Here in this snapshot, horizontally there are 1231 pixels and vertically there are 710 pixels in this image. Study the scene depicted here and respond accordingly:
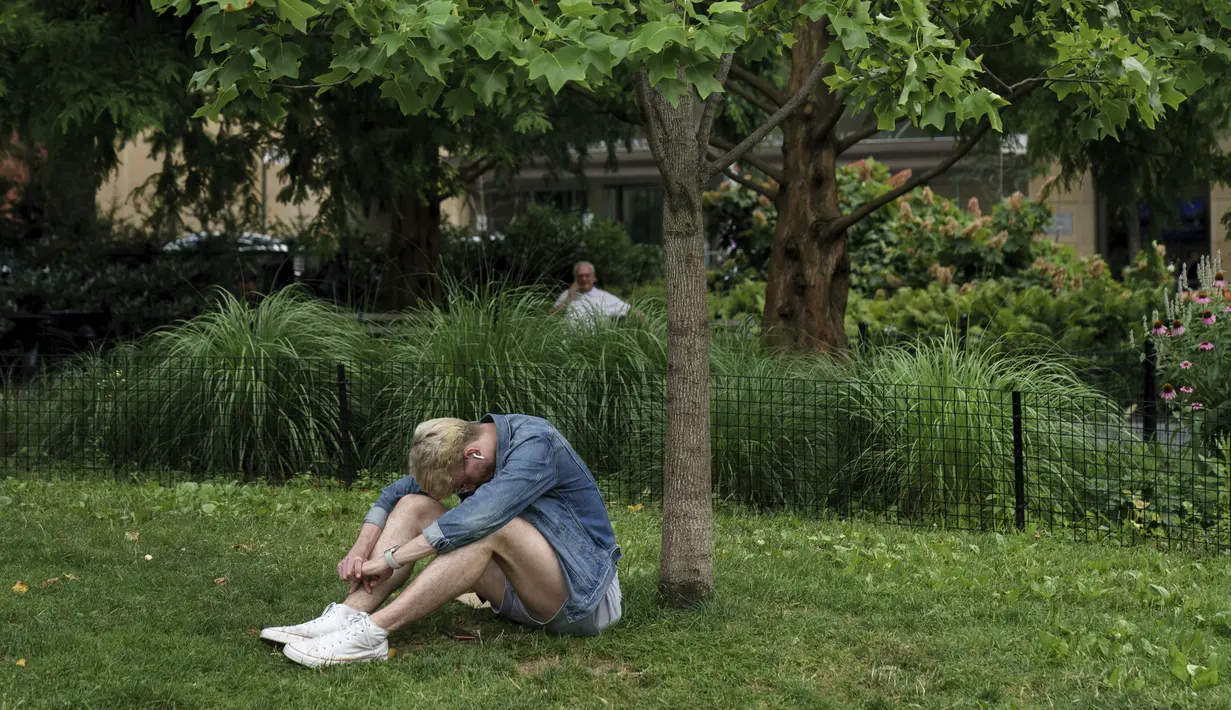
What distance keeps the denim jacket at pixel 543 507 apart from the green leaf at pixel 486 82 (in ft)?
3.87

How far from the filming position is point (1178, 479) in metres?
7.82

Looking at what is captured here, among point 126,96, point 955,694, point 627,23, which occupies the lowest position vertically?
point 955,694

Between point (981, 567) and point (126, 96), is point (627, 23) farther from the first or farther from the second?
point (126, 96)

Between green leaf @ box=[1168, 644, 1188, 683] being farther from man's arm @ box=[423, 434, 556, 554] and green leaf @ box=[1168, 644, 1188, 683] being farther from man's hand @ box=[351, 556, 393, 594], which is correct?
man's hand @ box=[351, 556, 393, 594]

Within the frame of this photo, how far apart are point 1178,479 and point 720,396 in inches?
109

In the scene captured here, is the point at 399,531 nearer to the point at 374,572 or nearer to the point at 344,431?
the point at 374,572

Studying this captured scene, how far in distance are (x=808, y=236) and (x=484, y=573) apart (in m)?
6.72

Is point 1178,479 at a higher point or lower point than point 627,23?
lower

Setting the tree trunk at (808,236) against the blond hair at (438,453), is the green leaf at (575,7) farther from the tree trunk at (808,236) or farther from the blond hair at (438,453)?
the tree trunk at (808,236)

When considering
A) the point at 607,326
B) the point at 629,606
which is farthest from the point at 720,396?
the point at 629,606

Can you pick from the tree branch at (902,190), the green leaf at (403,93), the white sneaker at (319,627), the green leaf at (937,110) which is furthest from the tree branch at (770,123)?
the tree branch at (902,190)

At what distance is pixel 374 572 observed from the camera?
466cm

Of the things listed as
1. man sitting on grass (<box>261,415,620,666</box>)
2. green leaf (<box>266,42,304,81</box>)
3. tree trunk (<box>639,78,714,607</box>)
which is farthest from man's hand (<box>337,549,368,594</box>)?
green leaf (<box>266,42,304,81</box>)

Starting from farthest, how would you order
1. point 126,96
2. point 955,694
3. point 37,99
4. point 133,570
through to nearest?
point 37,99, point 126,96, point 133,570, point 955,694
